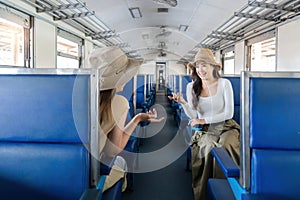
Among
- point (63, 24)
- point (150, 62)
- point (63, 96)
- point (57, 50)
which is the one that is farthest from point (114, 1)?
point (150, 62)

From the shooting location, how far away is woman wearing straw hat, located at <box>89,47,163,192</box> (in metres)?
1.46

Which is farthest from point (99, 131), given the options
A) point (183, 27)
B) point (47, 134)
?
point (183, 27)

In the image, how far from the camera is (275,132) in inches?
47.6

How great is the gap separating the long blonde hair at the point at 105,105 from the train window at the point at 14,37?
2.42 meters

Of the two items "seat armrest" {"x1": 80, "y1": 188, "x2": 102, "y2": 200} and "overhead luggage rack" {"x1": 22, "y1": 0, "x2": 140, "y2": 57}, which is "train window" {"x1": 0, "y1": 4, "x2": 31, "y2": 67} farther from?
"seat armrest" {"x1": 80, "y1": 188, "x2": 102, "y2": 200}

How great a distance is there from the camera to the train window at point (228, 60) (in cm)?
788

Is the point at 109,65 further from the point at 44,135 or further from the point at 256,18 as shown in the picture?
the point at 256,18

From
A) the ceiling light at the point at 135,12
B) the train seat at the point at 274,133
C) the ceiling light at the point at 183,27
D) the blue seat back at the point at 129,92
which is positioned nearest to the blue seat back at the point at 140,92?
the blue seat back at the point at 129,92

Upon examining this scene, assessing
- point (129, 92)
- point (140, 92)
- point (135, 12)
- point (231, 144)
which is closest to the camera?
point (231, 144)

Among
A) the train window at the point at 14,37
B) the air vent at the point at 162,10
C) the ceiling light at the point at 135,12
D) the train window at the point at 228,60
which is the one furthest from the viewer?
the train window at the point at 228,60

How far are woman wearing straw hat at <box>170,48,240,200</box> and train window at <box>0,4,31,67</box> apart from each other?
2.59 m

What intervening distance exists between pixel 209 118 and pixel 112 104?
3.06 feet

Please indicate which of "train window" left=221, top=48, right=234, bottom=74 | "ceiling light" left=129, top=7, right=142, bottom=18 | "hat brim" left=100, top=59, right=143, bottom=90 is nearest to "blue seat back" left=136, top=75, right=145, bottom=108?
"ceiling light" left=129, top=7, right=142, bottom=18

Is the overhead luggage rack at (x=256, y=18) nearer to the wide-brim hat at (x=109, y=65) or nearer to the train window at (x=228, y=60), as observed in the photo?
the train window at (x=228, y=60)
